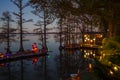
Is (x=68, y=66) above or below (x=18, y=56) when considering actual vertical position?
below

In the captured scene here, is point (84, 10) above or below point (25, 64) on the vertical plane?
above

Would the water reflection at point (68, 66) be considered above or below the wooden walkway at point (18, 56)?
below

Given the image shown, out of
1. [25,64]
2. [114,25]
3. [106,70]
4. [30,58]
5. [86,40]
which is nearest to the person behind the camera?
[106,70]

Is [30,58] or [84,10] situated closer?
[84,10]

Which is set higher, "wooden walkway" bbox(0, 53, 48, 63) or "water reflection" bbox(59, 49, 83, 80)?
"wooden walkway" bbox(0, 53, 48, 63)

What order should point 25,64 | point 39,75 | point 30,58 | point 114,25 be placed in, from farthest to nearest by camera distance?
point 30,58 < point 25,64 < point 39,75 < point 114,25

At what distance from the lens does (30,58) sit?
135 ft

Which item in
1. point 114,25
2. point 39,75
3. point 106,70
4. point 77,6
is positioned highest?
point 77,6

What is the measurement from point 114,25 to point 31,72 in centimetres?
1904

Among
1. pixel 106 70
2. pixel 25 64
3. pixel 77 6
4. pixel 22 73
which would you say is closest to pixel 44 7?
pixel 77 6

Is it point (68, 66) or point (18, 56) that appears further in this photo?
point (18, 56)

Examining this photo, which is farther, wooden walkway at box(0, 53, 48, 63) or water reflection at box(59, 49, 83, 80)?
wooden walkway at box(0, 53, 48, 63)

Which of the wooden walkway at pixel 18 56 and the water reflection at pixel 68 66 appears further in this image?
the wooden walkway at pixel 18 56

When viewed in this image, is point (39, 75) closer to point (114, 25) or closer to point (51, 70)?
point (51, 70)
